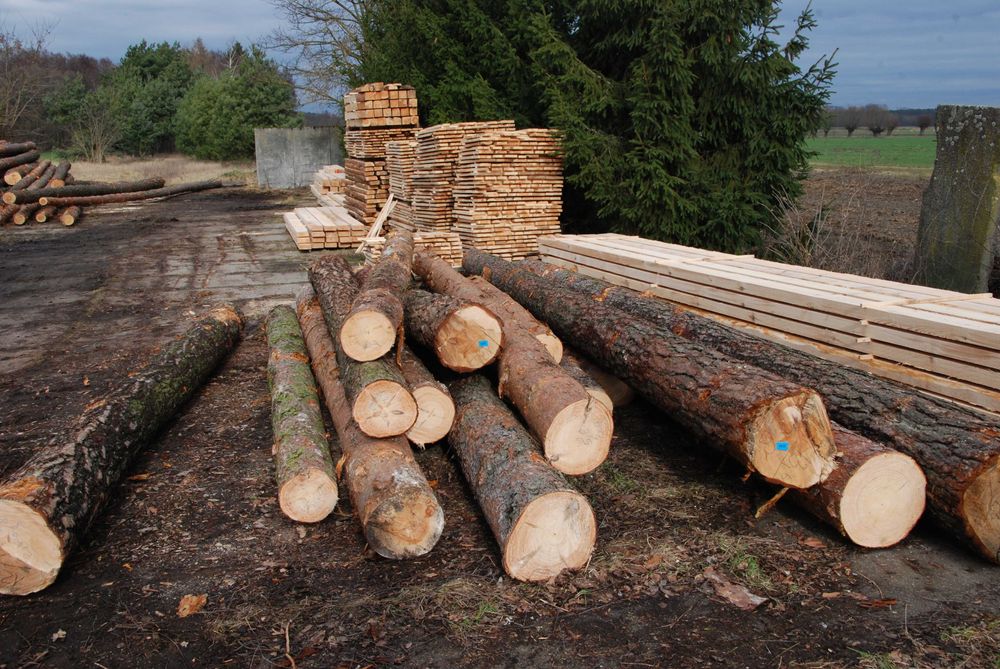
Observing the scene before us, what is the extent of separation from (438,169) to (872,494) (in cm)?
867

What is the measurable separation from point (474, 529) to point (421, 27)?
33.5ft

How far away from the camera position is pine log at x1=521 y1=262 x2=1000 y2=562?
143 inches

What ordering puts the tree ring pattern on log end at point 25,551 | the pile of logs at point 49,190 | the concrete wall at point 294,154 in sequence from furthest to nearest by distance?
the concrete wall at point 294,154 → the pile of logs at point 49,190 → the tree ring pattern on log end at point 25,551

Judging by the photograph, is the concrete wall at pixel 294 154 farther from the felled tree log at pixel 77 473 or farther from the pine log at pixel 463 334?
the pine log at pixel 463 334

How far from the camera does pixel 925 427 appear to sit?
3.92 m

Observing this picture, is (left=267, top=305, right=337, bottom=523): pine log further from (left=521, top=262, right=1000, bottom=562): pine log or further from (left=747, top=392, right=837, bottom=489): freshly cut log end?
→ (left=521, top=262, right=1000, bottom=562): pine log

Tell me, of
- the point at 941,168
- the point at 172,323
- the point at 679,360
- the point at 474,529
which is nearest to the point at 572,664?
the point at 474,529

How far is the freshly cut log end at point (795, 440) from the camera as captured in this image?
3799 mm

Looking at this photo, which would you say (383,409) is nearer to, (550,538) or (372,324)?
(372,324)

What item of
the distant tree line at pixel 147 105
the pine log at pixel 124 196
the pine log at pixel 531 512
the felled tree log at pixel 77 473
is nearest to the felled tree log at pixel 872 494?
the pine log at pixel 531 512

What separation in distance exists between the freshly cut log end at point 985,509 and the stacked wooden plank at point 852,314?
2.35 ft

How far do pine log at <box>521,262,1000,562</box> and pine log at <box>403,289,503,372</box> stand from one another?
63.4 inches

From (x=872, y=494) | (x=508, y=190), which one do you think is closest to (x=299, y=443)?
(x=872, y=494)

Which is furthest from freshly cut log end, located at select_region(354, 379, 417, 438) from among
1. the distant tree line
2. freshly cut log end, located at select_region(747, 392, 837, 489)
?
the distant tree line
